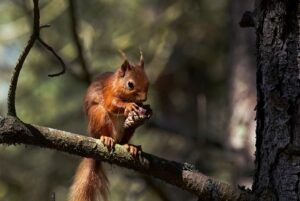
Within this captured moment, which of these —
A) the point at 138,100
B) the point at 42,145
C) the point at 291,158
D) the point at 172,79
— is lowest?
the point at 42,145

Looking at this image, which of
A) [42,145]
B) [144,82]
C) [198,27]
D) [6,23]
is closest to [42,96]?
[6,23]

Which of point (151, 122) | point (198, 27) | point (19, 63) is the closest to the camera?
point (19, 63)

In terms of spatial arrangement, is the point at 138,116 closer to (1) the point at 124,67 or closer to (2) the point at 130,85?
(2) the point at 130,85

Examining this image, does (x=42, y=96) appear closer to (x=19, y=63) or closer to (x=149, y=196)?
(x=149, y=196)

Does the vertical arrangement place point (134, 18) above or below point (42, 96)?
above

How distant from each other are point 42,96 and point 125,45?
3.18ft

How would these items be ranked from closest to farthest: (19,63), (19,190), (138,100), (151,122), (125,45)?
(19,63) < (138,100) < (151,122) < (19,190) < (125,45)

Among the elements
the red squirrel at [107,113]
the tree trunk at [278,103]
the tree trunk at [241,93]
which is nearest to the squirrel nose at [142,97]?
the red squirrel at [107,113]

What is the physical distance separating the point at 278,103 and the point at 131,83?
39.9 inches

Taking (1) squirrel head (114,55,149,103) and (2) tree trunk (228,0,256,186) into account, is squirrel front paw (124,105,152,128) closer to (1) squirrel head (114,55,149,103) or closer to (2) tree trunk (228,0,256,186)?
(1) squirrel head (114,55,149,103)

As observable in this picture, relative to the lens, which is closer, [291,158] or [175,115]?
[291,158]

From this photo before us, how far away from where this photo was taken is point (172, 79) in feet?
21.6

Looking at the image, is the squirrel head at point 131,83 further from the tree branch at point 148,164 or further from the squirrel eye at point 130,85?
the tree branch at point 148,164

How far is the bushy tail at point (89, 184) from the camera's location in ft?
9.38
